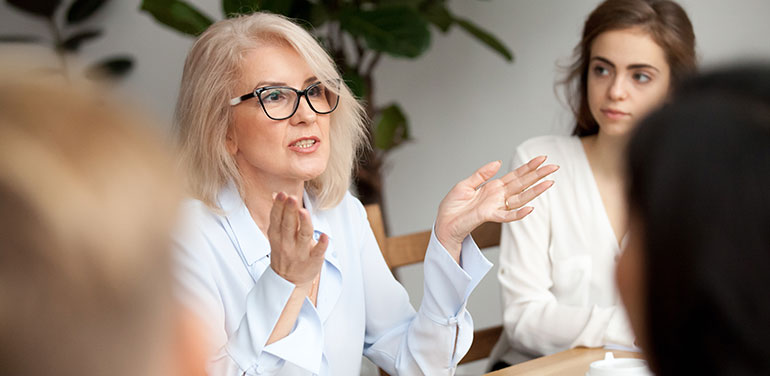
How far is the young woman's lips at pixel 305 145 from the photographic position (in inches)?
63.2

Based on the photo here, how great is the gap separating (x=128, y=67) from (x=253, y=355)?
2509 mm

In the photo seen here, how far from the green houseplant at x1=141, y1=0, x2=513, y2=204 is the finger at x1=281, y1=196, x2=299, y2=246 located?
114 centimetres

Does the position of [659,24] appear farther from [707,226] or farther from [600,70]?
[707,226]

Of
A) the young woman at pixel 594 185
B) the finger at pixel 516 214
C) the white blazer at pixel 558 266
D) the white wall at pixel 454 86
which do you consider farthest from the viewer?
the white wall at pixel 454 86

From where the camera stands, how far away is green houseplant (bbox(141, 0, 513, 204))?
2582 mm

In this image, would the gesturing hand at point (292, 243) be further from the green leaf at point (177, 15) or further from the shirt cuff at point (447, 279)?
the green leaf at point (177, 15)

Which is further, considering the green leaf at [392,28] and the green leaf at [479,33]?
the green leaf at [479,33]

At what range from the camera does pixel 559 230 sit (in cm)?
205

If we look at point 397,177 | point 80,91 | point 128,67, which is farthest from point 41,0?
point 80,91

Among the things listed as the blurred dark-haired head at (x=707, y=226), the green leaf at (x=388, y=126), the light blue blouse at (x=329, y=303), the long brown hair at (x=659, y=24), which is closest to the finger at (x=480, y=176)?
the light blue blouse at (x=329, y=303)

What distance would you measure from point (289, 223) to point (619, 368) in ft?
1.91

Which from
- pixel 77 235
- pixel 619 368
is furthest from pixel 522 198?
pixel 77 235

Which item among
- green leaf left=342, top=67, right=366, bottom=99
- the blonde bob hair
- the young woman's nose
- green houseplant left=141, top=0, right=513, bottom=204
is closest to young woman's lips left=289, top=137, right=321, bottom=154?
the blonde bob hair

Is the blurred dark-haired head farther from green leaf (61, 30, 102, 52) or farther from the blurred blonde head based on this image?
green leaf (61, 30, 102, 52)
